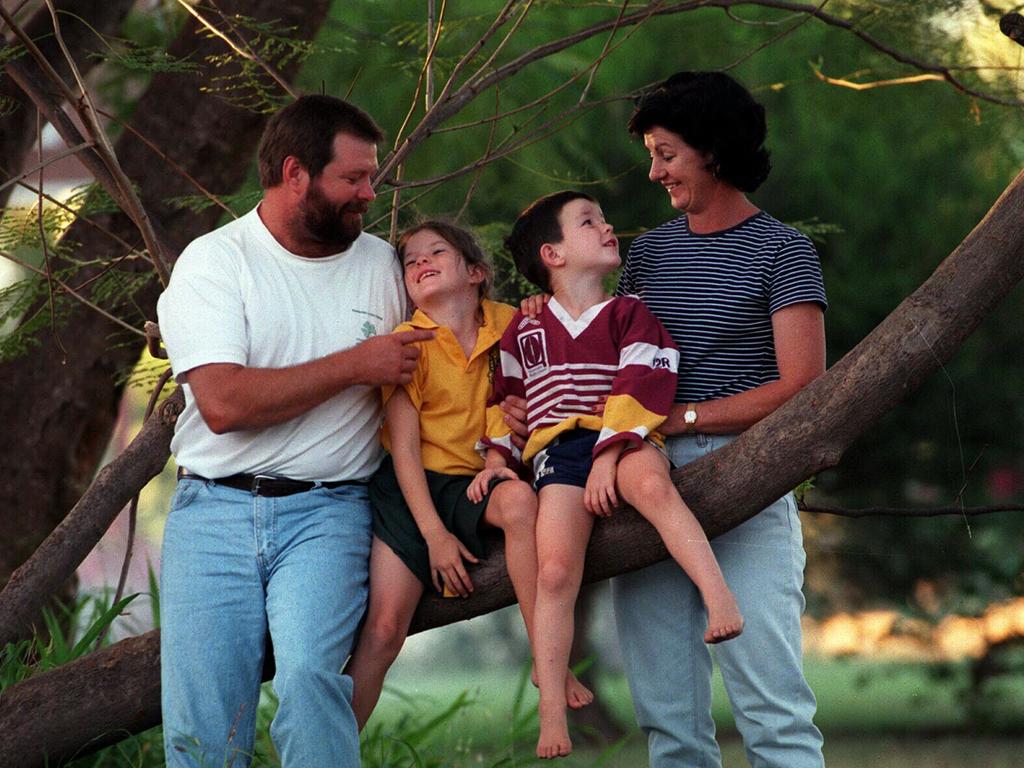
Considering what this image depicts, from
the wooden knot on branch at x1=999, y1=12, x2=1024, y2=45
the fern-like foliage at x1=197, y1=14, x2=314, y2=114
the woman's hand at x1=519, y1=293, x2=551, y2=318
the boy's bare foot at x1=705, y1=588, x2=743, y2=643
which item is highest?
the fern-like foliage at x1=197, y1=14, x2=314, y2=114

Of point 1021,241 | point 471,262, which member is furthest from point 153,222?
point 1021,241

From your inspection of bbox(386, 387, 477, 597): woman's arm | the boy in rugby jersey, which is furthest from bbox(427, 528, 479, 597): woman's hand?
the boy in rugby jersey

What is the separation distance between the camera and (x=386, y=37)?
587cm

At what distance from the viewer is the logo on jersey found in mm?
3062

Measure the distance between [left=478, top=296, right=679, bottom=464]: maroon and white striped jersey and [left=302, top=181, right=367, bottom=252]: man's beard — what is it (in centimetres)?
43

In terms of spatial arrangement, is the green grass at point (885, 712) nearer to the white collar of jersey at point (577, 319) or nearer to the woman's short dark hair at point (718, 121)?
the white collar of jersey at point (577, 319)

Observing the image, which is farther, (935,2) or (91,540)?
(935,2)

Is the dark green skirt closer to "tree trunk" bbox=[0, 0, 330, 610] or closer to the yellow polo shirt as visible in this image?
the yellow polo shirt

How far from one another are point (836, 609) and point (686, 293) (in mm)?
8560

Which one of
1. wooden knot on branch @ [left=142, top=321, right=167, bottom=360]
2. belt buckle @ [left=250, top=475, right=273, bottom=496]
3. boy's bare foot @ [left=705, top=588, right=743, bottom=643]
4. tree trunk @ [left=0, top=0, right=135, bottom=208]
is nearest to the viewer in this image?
boy's bare foot @ [left=705, top=588, right=743, bottom=643]

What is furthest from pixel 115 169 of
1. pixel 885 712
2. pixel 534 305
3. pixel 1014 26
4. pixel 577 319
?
pixel 885 712

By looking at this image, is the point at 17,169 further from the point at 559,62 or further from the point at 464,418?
the point at 464,418

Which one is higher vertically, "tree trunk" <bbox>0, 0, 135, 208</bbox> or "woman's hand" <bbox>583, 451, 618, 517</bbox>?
"tree trunk" <bbox>0, 0, 135, 208</bbox>

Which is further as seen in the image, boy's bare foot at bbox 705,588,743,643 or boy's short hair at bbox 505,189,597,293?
boy's short hair at bbox 505,189,597,293
